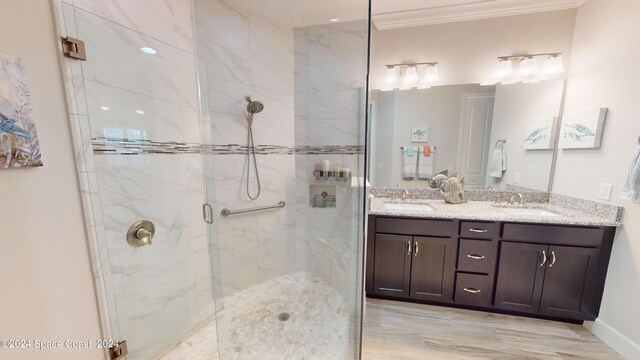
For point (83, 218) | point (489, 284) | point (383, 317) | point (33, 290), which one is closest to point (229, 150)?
point (83, 218)

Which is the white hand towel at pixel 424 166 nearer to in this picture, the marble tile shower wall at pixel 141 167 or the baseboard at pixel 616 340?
the baseboard at pixel 616 340

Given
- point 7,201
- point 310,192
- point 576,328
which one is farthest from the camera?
point 310,192

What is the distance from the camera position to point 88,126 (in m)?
1.13

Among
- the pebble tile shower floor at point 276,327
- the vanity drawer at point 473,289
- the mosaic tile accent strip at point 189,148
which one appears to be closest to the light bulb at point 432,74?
the mosaic tile accent strip at point 189,148

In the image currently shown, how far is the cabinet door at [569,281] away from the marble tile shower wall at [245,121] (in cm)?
213

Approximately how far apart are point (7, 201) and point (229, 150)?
3.93ft

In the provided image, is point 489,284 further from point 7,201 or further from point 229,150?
point 7,201

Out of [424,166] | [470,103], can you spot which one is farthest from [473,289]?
[470,103]

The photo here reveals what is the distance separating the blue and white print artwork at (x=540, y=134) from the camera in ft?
6.89

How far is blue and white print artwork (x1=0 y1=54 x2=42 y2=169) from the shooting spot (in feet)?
2.77

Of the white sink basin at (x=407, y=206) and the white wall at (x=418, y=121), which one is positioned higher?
the white wall at (x=418, y=121)

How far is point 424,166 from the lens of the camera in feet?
7.88

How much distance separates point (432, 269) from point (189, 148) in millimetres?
2166

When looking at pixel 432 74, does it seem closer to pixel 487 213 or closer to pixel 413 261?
pixel 487 213
